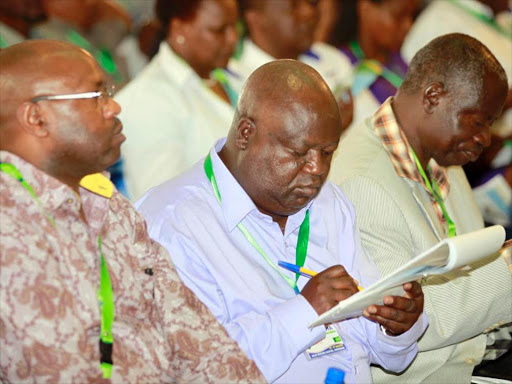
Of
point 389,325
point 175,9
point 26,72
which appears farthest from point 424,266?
point 175,9

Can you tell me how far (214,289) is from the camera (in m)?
2.38

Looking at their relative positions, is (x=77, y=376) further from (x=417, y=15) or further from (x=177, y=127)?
(x=417, y=15)

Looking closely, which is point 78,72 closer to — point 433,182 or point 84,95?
point 84,95

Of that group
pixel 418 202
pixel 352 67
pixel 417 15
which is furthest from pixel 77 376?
pixel 417 15

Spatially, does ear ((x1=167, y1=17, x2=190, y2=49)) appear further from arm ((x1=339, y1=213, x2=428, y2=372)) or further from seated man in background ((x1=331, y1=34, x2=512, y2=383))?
arm ((x1=339, y1=213, x2=428, y2=372))

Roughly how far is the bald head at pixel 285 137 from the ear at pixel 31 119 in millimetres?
713

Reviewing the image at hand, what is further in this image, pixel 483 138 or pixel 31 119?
pixel 483 138

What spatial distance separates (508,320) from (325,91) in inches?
46.7

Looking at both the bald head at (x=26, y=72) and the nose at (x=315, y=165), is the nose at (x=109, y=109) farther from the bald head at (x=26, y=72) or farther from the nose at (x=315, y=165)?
the nose at (x=315, y=165)

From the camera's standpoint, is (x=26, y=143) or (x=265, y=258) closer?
(x=26, y=143)

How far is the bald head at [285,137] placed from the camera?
248cm

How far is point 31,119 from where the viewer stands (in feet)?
6.70

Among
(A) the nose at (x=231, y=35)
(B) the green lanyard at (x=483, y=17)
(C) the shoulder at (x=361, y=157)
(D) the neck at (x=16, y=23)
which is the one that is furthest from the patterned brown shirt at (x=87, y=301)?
(B) the green lanyard at (x=483, y=17)

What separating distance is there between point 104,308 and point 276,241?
0.73m
